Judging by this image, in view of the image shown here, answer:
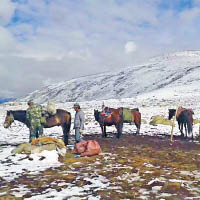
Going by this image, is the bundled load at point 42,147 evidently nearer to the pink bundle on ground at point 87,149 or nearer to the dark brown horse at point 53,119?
the pink bundle on ground at point 87,149

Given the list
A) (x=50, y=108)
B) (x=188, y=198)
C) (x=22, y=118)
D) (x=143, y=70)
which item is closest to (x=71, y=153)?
(x=50, y=108)

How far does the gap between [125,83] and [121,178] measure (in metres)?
141

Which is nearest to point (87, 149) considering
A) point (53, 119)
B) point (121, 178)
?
point (121, 178)

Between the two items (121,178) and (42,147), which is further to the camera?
(42,147)

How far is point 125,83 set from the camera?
5822 inches

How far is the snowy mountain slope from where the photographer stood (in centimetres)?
13175

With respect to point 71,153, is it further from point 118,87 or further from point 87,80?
point 87,80

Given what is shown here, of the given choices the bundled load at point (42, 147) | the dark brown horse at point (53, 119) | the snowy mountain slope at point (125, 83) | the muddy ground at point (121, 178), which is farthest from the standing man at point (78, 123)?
the snowy mountain slope at point (125, 83)

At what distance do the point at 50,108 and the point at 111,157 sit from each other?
457 centimetres

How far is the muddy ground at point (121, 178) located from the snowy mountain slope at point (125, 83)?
11261 centimetres

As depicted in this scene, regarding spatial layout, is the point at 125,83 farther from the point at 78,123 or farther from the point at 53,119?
the point at 78,123

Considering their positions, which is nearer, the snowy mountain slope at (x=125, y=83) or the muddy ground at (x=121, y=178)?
the muddy ground at (x=121, y=178)

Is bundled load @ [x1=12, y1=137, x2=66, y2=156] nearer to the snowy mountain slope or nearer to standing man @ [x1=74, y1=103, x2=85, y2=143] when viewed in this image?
standing man @ [x1=74, y1=103, x2=85, y2=143]

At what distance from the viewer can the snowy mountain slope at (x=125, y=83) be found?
13175 cm
